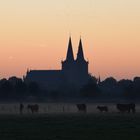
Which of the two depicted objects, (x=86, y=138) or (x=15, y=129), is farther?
(x=15, y=129)

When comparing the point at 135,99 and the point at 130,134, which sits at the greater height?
the point at 135,99

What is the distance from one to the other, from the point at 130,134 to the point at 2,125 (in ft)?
37.2

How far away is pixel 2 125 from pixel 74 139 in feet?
40.9

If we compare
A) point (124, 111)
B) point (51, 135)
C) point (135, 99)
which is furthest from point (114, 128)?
point (135, 99)

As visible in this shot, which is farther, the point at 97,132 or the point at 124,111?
the point at 124,111

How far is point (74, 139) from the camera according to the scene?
3816 cm

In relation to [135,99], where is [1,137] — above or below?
below

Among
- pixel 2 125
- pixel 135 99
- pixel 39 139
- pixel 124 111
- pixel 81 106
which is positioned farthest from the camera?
pixel 135 99

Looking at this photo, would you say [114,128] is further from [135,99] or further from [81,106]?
[135,99]

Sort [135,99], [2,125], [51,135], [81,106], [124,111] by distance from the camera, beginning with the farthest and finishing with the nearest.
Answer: [135,99] < [81,106] < [124,111] < [2,125] < [51,135]

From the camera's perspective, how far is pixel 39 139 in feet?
125

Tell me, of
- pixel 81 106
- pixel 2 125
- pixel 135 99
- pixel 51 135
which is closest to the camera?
pixel 51 135

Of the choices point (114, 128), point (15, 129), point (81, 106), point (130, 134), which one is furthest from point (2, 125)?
point (81, 106)

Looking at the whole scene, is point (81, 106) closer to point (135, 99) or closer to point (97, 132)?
point (97, 132)
